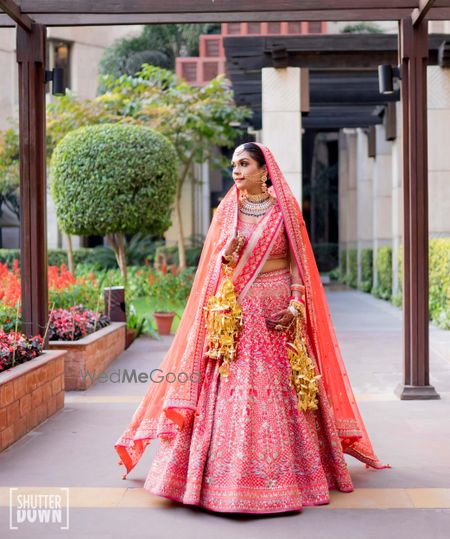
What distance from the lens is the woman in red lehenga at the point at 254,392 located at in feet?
13.0

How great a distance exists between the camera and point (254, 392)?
4.11 meters

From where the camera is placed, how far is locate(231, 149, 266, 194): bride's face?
4.34 metres

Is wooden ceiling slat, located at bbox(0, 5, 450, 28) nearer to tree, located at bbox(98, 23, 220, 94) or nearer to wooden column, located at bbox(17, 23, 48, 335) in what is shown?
wooden column, located at bbox(17, 23, 48, 335)

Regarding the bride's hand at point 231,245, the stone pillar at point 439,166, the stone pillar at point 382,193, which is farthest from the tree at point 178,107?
the bride's hand at point 231,245

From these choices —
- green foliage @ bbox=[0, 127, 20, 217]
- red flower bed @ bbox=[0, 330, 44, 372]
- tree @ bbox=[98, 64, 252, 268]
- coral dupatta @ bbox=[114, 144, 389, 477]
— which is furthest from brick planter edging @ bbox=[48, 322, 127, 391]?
green foliage @ bbox=[0, 127, 20, 217]

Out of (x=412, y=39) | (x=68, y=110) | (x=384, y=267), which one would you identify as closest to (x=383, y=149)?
(x=384, y=267)

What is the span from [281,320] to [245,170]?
0.83m

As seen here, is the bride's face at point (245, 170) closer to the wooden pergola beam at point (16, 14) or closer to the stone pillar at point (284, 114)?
the wooden pergola beam at point (16, 14)

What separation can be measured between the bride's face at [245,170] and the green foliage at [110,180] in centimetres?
859

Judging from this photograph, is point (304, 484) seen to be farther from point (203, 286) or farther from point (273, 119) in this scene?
point (273, 119)

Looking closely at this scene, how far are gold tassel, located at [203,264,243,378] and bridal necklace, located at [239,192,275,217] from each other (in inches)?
16.0

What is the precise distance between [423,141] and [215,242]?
3182mm

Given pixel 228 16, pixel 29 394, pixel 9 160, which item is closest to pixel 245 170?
pixel 29 394

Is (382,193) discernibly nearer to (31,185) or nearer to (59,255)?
(59,255)
